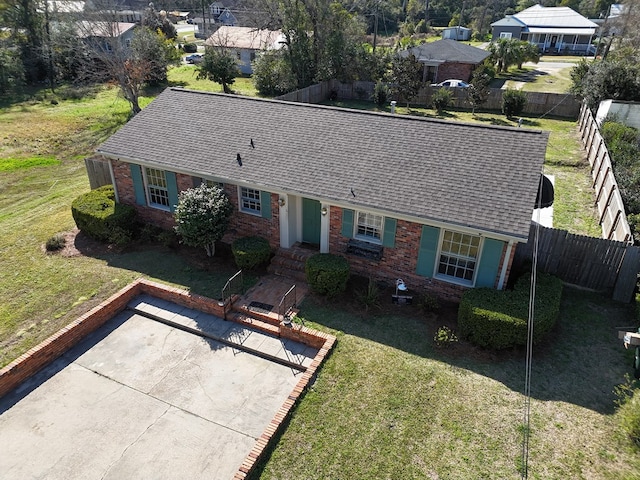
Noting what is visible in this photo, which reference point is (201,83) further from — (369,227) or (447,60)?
(369,227)

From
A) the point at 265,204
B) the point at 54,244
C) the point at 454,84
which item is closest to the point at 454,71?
the point at 454,84

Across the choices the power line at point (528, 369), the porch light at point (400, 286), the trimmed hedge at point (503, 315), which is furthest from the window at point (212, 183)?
the power line at point (528, 369)

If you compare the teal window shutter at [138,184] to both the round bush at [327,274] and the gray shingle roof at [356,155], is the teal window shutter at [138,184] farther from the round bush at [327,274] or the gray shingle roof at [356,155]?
the round bush at [327,274]

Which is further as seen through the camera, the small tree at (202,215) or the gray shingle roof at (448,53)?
the gray shingle roof at (448,53)

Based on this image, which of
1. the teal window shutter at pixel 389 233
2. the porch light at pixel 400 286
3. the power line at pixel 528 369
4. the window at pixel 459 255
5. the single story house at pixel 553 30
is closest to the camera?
the power line at pixel 528 369

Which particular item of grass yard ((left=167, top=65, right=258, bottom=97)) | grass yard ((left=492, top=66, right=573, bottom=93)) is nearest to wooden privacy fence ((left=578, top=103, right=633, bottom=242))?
grass yard ((left=492, top=66, right=573, bottom=93))

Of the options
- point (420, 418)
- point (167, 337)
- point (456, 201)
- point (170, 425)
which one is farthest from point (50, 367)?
point (456, 201)

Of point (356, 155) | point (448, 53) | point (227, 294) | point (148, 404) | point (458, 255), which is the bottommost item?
point (148, 404)

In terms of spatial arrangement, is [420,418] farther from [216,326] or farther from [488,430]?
[216,326]
